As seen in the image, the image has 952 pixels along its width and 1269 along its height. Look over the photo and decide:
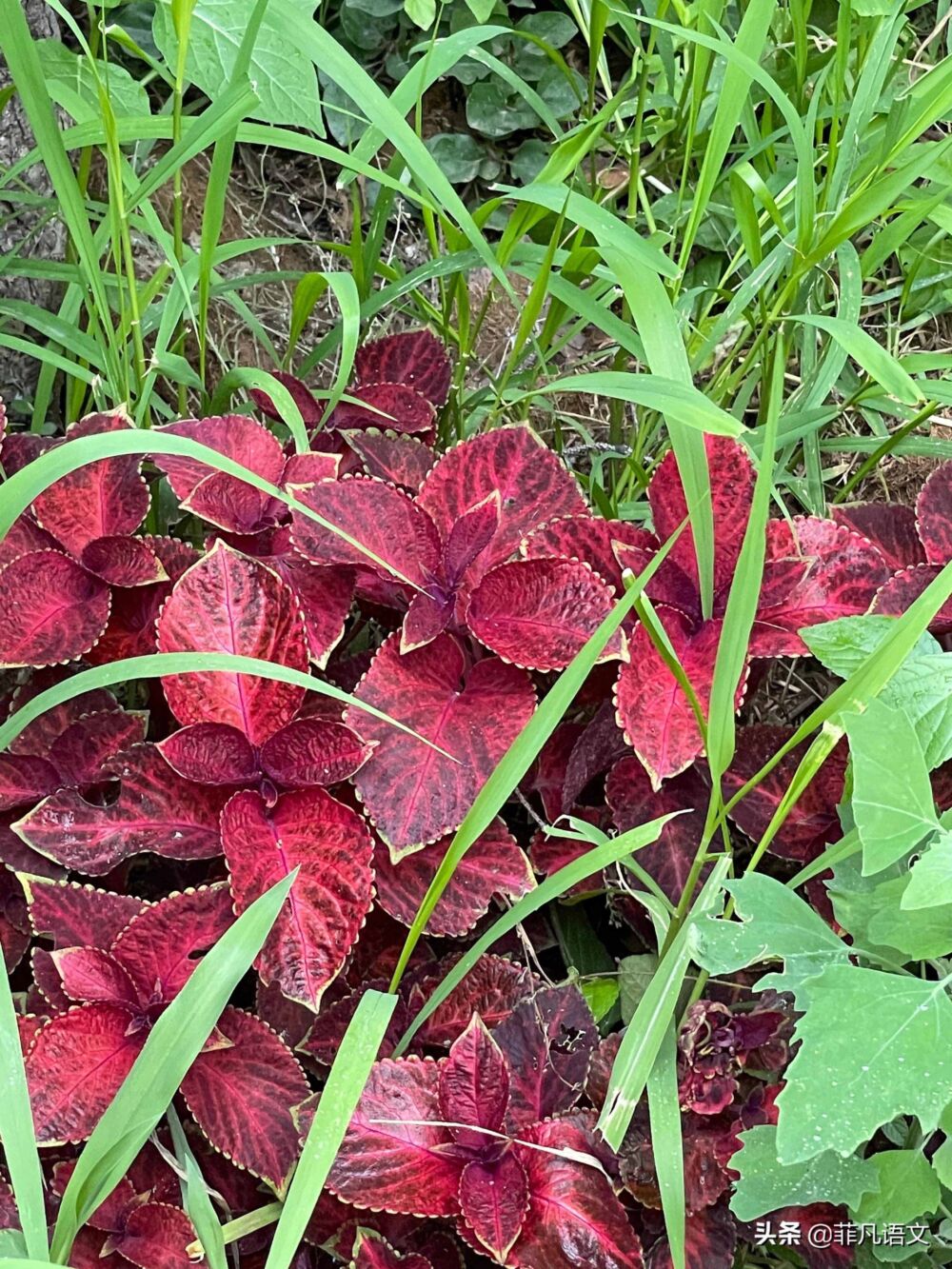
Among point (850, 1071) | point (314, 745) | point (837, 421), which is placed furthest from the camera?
point (837, 421)

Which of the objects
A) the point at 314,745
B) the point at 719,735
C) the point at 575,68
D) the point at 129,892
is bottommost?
the point at 129,892

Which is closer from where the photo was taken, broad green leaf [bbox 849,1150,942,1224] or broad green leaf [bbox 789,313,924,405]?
broad green leaf [bbox 849,1150,942,1224]

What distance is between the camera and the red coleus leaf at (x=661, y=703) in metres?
0.89

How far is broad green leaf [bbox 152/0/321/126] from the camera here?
3.59 feet

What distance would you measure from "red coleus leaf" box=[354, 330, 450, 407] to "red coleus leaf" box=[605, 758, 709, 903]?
1.59ft

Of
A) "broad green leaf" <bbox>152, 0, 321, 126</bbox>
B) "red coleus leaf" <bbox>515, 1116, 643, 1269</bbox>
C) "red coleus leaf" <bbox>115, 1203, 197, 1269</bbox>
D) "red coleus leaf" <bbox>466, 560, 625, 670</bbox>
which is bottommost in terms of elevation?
"red coleus leaf" <bbox>115, 1203, 197, 1269</bbox>

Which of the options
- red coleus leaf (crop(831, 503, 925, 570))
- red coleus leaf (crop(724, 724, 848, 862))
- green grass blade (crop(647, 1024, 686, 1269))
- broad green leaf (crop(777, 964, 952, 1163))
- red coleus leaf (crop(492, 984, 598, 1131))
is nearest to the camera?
broad green leaf (crop(777, 964, 952, 1163))

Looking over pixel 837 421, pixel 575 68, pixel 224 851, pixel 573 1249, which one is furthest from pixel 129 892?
pixel 575 68

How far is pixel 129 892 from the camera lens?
105cm

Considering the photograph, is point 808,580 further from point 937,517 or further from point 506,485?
point 506,485

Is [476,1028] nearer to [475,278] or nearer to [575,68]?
[475,278]

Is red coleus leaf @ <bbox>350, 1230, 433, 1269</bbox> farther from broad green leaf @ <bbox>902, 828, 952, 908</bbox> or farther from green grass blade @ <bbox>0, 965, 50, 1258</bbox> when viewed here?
A: broad green leaf @ <bbox>902, 828, 952, 908</bbox>

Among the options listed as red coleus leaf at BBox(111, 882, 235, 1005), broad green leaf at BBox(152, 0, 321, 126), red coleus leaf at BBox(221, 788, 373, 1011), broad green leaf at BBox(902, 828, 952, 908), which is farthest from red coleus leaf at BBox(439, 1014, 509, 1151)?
broad green leaf at BBox(152, 0, 321, 126)

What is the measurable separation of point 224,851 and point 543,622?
31cm
